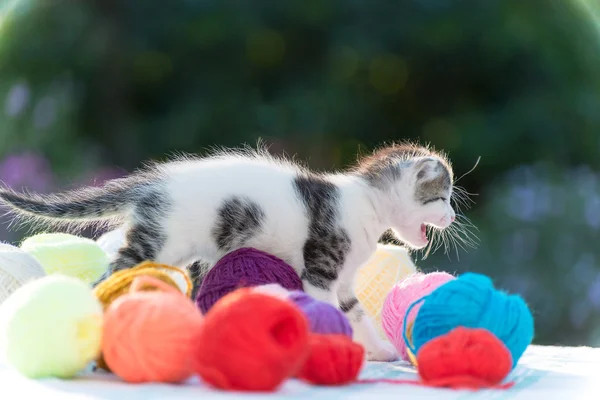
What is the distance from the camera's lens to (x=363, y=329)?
0.75 m

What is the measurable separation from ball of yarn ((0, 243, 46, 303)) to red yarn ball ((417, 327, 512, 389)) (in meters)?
0.39

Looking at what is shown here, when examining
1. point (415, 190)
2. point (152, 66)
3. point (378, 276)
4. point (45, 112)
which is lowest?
point (378, 276)

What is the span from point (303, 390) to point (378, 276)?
39 cm

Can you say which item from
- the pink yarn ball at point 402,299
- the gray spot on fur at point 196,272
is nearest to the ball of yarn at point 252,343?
the pink yarn ball at point 402,299

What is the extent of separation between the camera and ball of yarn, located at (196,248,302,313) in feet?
2.02

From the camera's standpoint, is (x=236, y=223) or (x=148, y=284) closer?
(x=148, y=284)

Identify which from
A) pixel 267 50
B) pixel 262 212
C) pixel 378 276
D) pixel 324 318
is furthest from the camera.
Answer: pixel 267 50

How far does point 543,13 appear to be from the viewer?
4.64 feet

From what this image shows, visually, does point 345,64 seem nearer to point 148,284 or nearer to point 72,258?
point 72,258

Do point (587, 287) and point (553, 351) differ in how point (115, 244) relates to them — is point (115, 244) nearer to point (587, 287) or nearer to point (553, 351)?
point (553, 351)

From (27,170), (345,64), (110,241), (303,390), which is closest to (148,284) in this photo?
(303,390)

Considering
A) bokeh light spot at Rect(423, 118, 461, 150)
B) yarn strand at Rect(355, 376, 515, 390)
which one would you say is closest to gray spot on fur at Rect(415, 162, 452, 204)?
yarn strand at Rect(355, 376, 515, 390)

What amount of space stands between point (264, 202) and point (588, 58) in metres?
0.87

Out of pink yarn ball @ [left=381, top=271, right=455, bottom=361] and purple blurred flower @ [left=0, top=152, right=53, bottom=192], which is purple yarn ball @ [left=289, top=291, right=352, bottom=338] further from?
purple blurred flower @ [left=0, top=152, right=53, bottom=192]
